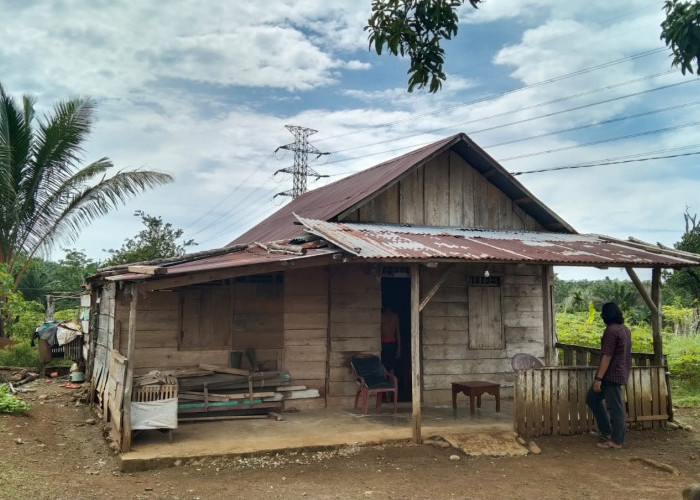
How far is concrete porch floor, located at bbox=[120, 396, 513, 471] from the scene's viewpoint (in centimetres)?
669

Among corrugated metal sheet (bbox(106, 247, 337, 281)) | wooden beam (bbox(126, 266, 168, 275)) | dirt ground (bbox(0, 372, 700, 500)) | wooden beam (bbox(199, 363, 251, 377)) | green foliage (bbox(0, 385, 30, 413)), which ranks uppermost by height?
corrugated metal sheet (bbox(106, 247, 337, 281))

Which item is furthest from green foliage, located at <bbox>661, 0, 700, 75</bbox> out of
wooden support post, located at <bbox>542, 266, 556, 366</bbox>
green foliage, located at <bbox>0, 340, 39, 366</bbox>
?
green foliage, located at <bbox>0, 340, 39, 366</bbox>

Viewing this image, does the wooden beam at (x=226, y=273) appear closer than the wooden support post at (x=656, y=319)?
Yes

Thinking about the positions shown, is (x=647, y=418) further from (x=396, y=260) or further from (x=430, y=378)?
(x=396, y=260)

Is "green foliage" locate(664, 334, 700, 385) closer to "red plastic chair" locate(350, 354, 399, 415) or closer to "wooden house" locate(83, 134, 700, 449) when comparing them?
"wooden house" locate(83, 134, 700, 449)

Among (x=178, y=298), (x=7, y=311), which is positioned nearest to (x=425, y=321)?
(x=178, y=298)

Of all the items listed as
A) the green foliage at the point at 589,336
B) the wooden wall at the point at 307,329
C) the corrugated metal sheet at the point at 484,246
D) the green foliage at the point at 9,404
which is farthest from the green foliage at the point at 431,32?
the green foliage at the point at 589,336

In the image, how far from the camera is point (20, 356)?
1421cm

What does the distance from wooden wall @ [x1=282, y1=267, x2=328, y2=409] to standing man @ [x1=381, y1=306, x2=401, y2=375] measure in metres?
1.16

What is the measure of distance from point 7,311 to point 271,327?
1021cm

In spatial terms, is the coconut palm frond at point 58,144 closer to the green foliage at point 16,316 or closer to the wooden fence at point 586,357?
the green foliage at point 16,316

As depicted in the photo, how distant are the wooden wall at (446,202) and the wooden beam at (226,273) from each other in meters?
2.41

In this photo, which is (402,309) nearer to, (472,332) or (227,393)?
(472,332)

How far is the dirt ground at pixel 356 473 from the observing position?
578 cm
